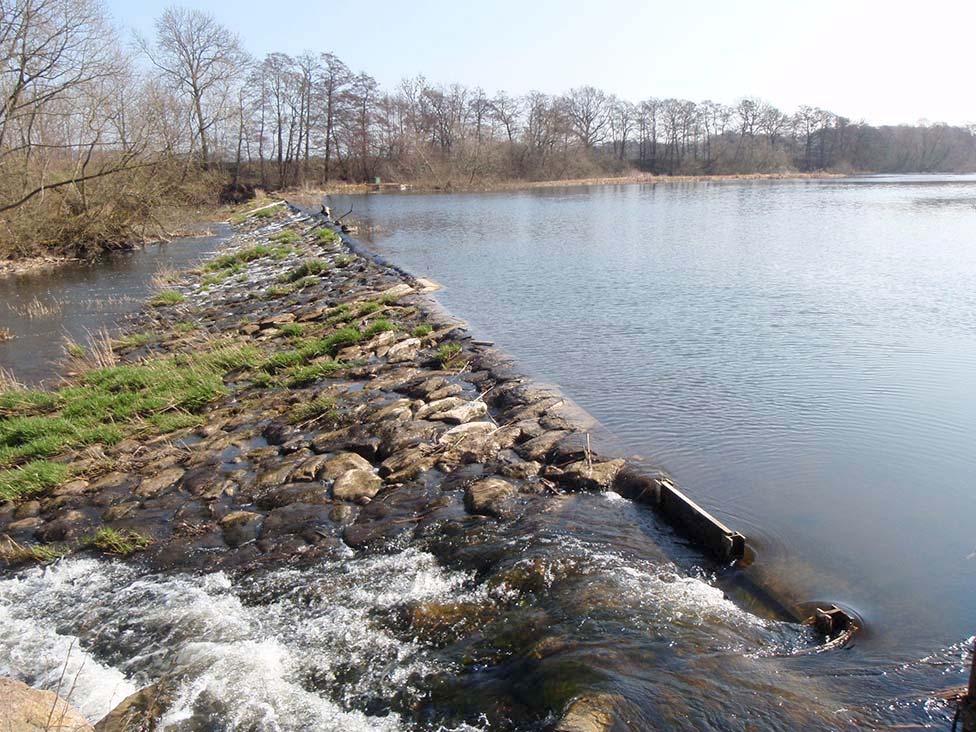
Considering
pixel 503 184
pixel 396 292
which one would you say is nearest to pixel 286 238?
pixel 396 292

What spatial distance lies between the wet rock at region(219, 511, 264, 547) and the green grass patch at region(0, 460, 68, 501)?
2.39m

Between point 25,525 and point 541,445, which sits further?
point 541,445

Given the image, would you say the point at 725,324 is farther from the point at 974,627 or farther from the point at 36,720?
the point at 36,720

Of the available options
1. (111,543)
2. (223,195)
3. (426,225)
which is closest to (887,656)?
(111,543)

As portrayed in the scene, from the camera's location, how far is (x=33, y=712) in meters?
3.43

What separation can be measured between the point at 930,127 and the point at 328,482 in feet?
412

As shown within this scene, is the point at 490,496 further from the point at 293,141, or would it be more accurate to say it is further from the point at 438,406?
the point at 293,141

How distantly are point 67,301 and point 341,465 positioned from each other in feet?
48.7

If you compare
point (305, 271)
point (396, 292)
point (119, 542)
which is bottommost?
point (119, 542)

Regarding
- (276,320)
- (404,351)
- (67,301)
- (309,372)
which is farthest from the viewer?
(67,301)

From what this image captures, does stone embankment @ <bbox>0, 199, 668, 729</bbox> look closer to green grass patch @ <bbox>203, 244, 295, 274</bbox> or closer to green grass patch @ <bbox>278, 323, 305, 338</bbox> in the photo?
green grass patch @ <bbox>278, 323, 305, 338</bbox>

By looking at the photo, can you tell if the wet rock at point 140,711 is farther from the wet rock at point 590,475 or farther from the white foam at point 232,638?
the wet rock at point 590,475

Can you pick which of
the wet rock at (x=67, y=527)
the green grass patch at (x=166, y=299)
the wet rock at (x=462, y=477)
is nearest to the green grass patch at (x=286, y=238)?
the green grass patch at (x=166, y=299)

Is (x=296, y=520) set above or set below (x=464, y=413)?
below
